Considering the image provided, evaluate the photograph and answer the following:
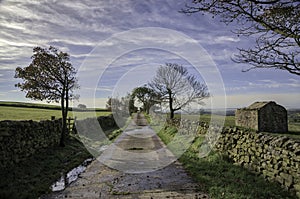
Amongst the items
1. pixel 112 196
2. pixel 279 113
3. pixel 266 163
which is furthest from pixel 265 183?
pixel 279 113

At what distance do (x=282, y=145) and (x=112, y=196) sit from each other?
444 centimetres

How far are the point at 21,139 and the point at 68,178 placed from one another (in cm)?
324

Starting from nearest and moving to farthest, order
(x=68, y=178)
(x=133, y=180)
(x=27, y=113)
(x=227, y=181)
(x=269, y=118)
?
(x=227, y=181), (x=133, y=180), (x=68, y=178), (x=27, y=113), (x=269, y=118)

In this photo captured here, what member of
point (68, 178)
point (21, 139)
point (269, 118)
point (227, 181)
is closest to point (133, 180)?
point (68, 178)

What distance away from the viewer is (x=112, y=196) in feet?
20.4

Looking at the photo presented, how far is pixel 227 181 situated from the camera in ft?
23.2

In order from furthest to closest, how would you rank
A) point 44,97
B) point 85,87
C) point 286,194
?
1. point 85,87
2. point 44,97
3. point 286,194

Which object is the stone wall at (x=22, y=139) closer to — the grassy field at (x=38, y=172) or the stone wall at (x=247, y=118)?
the grassy field at (x=38, y=172)

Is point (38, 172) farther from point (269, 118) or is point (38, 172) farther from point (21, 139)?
point (269, 118)

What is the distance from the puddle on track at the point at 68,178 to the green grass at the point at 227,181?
12.1 feet

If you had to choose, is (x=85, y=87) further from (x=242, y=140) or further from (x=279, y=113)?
(x=279, y=113)

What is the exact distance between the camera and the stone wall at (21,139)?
8734mm

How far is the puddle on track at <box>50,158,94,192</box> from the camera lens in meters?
7.12

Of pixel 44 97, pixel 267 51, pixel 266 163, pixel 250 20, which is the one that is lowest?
pixel 266 163
